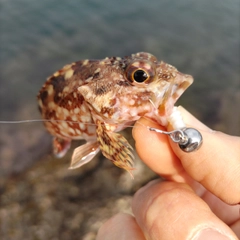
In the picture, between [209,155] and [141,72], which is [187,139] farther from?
[141,72]

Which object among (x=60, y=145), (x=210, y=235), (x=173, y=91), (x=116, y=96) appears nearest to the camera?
(x=210, y=235)

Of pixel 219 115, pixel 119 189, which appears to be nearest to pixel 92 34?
pixel 219 115

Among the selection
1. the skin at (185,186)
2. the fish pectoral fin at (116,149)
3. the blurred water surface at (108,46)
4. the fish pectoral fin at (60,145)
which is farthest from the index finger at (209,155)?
the blurred water surface at (108,46)

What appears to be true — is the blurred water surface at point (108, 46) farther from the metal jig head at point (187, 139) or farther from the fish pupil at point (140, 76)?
the metal jig head at point (187, 139)

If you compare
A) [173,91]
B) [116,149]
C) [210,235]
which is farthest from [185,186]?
[173,91]

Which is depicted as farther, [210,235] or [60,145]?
[60,145]

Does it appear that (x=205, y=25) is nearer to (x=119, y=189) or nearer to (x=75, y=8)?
(x=75, y=8)
